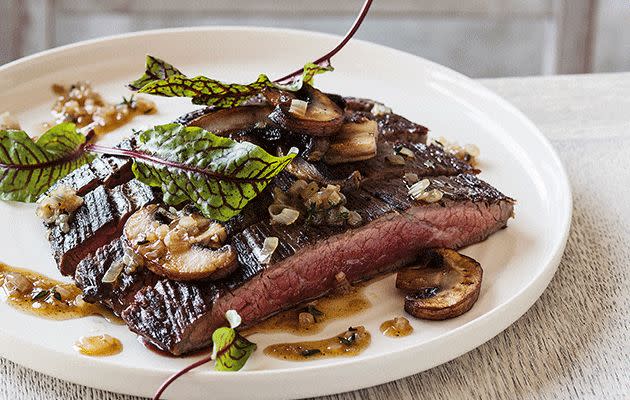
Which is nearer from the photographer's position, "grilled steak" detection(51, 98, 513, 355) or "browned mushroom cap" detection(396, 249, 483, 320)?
"grilled steak" detection(51, 98, 513, 355)

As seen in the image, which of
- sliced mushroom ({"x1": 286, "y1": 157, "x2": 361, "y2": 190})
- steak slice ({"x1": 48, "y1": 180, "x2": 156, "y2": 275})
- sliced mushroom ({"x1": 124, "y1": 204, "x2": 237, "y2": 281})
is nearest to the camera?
sliced mushroom ({"x1": 124, "y1": 204, "x2": 237, "y2": 281})

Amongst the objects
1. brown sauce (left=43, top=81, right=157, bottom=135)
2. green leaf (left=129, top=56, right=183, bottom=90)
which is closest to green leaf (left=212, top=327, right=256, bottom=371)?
green leaf (left=129, top=56, right=183, bottom=90)

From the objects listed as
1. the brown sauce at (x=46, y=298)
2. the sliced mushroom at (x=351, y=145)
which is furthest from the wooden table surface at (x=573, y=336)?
the sliced mushroom at (x=351, y=145)

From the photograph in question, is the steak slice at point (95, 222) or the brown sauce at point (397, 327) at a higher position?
the steak slice at point (95, 222)

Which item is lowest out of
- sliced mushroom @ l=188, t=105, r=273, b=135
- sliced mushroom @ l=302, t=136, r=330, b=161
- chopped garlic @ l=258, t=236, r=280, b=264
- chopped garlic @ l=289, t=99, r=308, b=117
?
chopped garlic @ l=258, t=236, r=280, b=264

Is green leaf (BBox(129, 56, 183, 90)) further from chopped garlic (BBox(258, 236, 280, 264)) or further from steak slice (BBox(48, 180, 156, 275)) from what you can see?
chopped garlic (BBox(258, 236, 280, 264))

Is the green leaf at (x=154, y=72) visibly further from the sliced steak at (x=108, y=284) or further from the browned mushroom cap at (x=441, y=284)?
the browned mushroom cap at (x=441, y=284)
